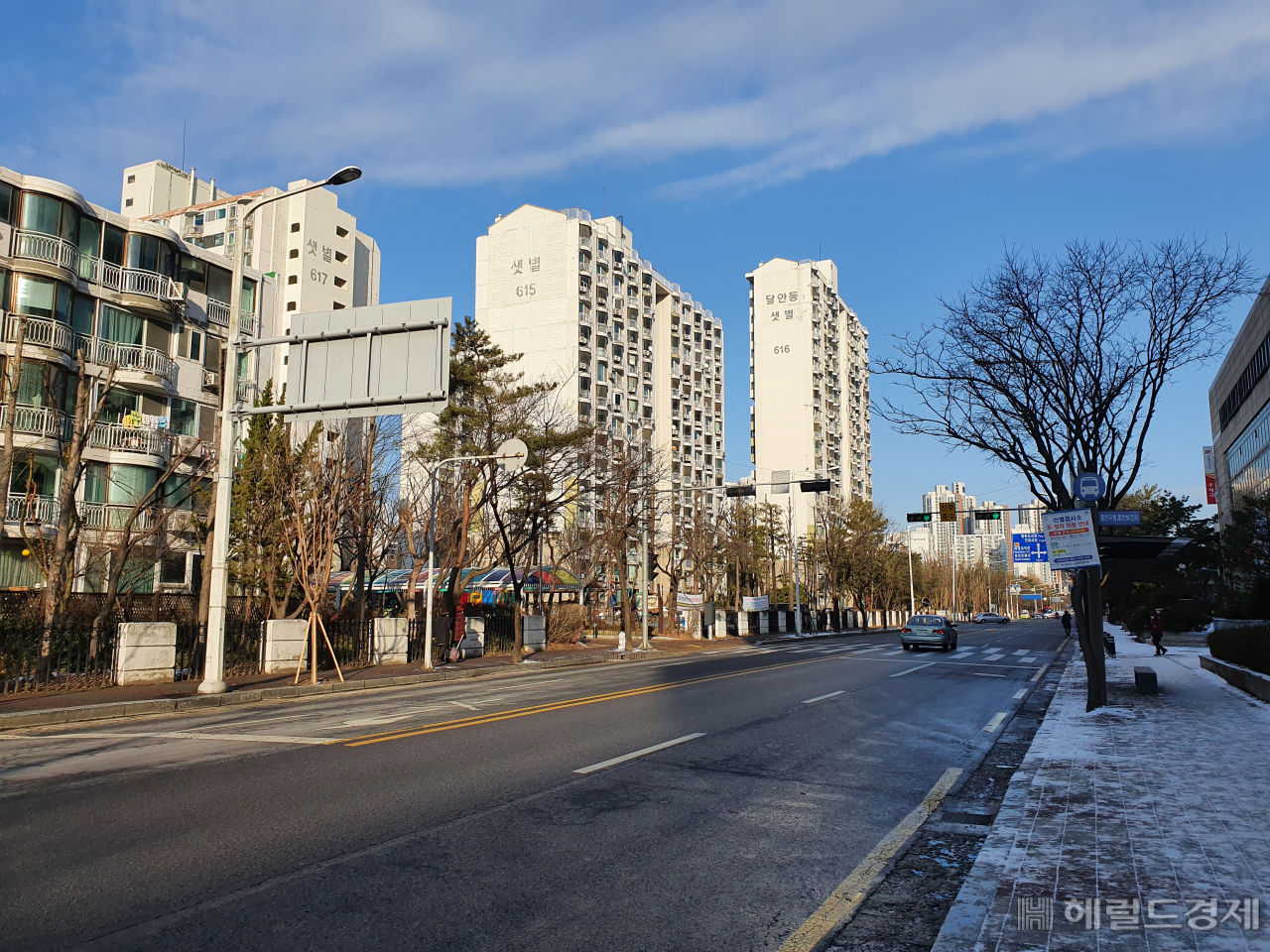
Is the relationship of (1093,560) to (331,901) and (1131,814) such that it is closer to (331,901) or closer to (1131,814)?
(1131,814)

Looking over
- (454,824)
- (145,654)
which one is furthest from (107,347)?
(454,824)

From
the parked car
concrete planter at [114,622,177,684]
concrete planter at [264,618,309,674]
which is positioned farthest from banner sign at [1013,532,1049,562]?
concrete planter at [114,622,177,684]

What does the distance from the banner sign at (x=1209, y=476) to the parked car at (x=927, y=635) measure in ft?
161

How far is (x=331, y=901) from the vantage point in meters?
4.95

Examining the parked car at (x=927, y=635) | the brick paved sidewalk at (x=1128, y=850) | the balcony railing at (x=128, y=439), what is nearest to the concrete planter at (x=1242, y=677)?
the brick paved sidewalk at (x=1128, y=850)

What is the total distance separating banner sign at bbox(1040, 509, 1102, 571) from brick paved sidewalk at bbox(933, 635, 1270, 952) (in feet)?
8.93

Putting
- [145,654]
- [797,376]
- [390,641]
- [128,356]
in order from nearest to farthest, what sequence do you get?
1. [145,654]
2. [390,641]
3. [128,356]
4. [797,376]

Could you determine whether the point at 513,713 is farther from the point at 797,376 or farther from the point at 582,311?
the point at 797,376

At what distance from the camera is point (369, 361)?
16.7 metres

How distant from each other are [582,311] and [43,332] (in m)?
57.1

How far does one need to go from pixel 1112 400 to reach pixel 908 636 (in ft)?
64.2

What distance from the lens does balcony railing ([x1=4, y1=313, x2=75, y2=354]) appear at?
30.0 meters

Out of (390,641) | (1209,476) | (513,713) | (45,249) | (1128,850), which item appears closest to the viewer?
(1128,850)

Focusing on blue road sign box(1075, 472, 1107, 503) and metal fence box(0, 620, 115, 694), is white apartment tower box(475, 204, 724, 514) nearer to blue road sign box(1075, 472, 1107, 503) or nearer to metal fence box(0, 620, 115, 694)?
metal fence box(0, 620, 115, 694)
